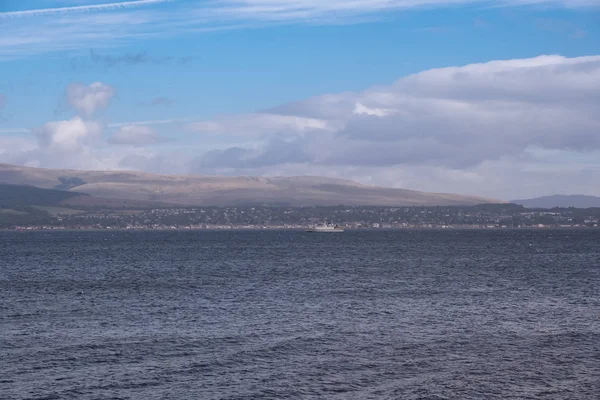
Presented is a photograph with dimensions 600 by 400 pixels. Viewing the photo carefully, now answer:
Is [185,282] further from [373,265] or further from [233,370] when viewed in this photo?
[233,370]

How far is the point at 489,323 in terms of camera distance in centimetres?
6278

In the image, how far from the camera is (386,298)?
79.8 meters

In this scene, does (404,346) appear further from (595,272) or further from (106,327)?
(595,272)

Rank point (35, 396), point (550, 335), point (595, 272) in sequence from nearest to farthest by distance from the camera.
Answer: point (35, 396)
point (550, 335)
point (595, 272)

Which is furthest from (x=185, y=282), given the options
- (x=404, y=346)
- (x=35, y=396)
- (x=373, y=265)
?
(x=35, y=396)

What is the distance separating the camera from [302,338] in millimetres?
55938

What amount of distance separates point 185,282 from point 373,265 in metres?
39.8

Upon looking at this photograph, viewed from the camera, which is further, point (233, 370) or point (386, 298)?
point (386, 298)

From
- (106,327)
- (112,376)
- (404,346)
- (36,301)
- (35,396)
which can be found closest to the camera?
(35,396)

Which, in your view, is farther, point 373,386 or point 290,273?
point 290,273

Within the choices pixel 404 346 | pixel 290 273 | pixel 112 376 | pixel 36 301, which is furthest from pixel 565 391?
pixel 290 273

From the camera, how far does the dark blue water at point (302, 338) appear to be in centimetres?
4288

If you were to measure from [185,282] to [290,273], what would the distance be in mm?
18113

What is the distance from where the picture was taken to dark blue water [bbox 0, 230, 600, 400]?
42.9m
